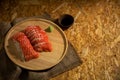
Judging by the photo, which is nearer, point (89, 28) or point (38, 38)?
point (38, 38)

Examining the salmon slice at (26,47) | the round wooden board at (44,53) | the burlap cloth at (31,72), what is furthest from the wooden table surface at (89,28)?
the salmon slice at (26,47)

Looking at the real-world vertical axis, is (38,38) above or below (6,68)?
above

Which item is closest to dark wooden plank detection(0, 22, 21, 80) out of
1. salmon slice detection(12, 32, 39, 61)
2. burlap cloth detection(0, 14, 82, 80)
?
burlap cloth detection(0, 14, 82, 80)

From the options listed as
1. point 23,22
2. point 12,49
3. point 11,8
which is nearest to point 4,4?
point 11,8

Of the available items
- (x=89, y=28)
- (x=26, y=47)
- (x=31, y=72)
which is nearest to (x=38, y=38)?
(x=26, y=47)

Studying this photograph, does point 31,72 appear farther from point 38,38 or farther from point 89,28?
point 89,28

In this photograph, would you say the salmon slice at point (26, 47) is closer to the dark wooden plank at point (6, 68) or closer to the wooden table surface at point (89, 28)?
the dark wooden plank at point (6, 68)

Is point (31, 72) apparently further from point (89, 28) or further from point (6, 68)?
point (89, 28)

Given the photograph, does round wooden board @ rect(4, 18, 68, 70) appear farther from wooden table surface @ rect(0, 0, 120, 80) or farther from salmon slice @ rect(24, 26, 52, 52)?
wooden table surface @ rect(0, 0, 120, 80)
